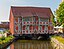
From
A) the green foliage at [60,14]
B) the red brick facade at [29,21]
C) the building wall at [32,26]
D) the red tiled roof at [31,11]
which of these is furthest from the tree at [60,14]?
the red tiled roof at [31,11]

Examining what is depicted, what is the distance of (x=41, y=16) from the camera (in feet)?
203

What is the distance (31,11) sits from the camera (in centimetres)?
6359

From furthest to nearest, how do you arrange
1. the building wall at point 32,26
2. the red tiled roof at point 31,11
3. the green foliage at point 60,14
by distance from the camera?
1. the red tiled roof at point 31,11
2. the building wall at point 32,26
3. the green foliage at point 60,14

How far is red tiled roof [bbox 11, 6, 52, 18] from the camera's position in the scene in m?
61.4

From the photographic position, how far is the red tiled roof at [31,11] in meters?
61.4

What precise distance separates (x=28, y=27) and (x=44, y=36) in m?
4.95

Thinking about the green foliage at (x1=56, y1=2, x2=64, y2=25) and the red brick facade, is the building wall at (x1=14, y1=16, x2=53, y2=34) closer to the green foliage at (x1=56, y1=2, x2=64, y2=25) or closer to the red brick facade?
the red brick facade

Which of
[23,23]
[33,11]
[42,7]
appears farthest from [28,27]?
[42,7]

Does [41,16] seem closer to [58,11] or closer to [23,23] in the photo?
[23,23]

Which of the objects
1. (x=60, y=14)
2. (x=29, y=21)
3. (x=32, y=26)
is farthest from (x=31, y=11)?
(x=60, y=14)

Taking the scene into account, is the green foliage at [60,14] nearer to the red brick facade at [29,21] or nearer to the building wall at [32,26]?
the building wall at [32,26]

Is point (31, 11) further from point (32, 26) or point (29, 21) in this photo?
point (32, 26)

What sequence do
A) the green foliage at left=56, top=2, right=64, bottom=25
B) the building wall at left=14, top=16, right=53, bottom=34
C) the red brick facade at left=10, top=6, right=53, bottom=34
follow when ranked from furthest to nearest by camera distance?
the red brick facade at left=10, top=6, right=53, bottom=34, the building wall at left=14, top=16, right=53, bottom=34, the green foliage at left=56, top=2, right=64, bottom=25

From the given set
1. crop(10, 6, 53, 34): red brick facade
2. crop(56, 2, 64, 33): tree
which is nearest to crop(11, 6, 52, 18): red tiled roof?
crop(10, 6, 53, 34): red brick facade
